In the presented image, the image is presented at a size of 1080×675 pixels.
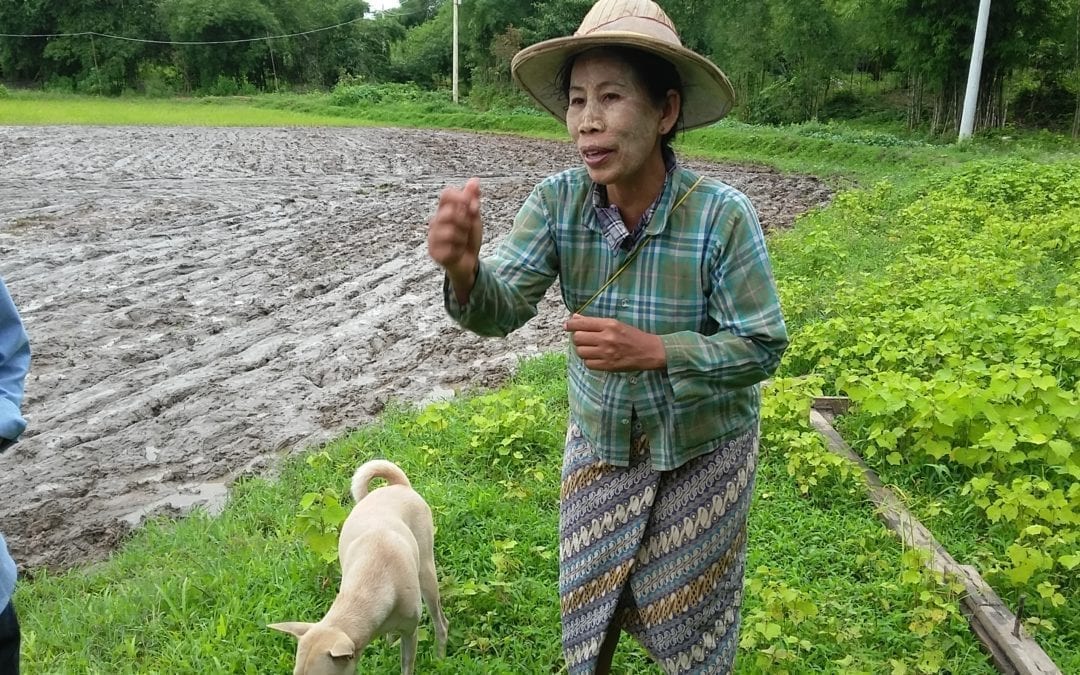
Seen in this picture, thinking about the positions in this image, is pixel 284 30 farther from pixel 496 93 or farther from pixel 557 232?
pixel 557 232

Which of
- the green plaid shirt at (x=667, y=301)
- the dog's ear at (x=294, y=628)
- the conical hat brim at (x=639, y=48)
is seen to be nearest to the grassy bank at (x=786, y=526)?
the dog's ear at (x=294, y=628)

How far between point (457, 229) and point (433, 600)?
6.54 feet

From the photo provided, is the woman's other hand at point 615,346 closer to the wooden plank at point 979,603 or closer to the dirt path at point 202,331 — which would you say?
the wooden plank at point 979,603

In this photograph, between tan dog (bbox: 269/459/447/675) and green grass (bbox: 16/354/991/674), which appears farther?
green grass (bbox: 16/354/991/674)

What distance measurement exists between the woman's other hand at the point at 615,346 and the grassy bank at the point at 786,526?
1.67 metres

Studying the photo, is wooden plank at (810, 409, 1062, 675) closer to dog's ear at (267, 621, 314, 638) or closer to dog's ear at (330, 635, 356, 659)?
dog's ear at (330, 635, 356, 659)

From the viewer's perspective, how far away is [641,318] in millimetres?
1929

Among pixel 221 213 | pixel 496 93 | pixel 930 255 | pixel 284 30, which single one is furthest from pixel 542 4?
pixel 930 255

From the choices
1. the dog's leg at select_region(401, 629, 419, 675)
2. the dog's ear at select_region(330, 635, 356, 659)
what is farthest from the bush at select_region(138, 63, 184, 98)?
the dog's ear at select_region(330, 635, 356, 659)

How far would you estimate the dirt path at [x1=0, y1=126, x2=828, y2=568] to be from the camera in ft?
16.3

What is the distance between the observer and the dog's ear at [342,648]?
→ 8.23 ft

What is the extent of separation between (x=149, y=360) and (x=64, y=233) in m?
5.29

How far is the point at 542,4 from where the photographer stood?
40625 millimetres

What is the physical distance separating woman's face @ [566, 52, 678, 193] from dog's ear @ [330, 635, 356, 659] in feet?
5.49
